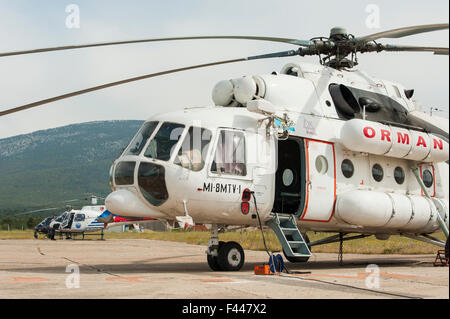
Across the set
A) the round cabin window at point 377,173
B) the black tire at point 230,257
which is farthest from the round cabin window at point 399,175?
the black tire at point 230,257

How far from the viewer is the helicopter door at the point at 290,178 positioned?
12188 millimetres

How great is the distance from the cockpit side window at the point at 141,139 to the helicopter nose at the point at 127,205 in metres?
0.82

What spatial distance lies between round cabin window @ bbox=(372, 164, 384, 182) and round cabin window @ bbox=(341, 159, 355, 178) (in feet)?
2.20

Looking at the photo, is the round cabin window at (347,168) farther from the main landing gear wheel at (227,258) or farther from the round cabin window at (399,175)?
the main landing gear wheel at (227,258)

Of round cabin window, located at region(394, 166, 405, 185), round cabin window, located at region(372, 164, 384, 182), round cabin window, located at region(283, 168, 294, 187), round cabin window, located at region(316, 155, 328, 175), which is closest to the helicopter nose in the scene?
round cabin window, located at region(283, 168, 294, 187)

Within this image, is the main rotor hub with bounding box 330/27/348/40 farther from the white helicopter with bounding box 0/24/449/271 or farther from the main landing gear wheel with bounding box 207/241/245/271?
the main landing gear wheel with bounding box 207/241/245/271

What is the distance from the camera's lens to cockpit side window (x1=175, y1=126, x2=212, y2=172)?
10.8 metres

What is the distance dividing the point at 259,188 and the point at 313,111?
7.67ft

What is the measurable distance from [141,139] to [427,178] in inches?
291

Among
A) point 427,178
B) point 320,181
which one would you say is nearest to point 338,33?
point 320,181

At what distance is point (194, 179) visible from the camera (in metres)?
10.7

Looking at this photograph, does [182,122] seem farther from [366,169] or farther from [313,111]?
[366,169]

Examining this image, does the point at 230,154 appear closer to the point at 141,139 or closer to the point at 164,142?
the point at 164,142
